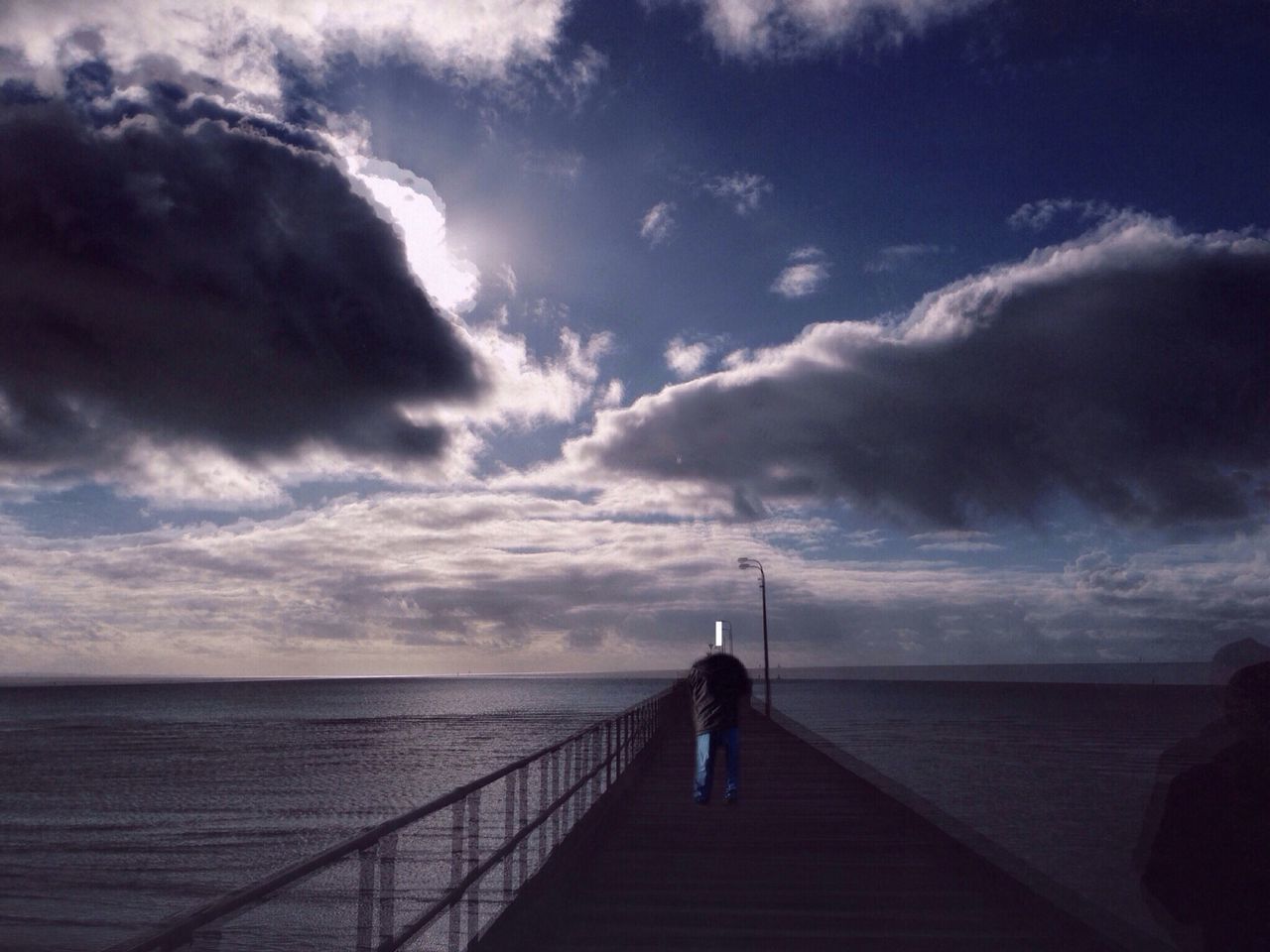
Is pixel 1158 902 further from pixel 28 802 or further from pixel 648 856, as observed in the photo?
pixel 28 802

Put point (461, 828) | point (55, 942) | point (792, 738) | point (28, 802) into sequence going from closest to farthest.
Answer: point (461, 828), point (55, 942), point (792, 738), point (28, 802)

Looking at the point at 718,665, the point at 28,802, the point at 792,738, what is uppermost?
the point at 718,665

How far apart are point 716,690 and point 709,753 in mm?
837

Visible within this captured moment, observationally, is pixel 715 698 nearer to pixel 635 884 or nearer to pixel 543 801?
pixel 635 884

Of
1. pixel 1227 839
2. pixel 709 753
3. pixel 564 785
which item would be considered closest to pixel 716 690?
pixel 709 753

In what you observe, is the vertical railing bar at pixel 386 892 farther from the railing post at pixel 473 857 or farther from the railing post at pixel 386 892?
the railing post at pixel 473 857

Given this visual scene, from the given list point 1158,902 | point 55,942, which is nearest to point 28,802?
point 55,942

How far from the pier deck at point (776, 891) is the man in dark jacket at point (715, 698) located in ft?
3.00

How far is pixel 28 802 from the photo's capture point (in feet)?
114

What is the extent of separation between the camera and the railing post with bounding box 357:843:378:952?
3992 millimetres

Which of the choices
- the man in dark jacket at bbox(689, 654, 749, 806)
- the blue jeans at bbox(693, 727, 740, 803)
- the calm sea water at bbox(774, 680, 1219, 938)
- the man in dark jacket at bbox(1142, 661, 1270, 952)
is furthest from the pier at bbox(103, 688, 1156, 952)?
the man in dark jacket at bbox(1142, 661, 1270, 952)

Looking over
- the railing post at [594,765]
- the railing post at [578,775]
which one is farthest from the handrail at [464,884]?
the railing post at [594,765]

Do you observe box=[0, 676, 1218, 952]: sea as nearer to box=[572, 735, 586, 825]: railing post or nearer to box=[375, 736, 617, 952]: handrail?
box=[375, 736, 617, 952]: handrail

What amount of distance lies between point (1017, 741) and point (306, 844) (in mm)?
41033
